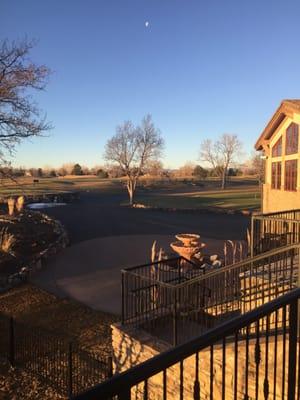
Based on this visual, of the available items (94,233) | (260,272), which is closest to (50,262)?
(94,233)

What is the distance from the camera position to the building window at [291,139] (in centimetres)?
1571

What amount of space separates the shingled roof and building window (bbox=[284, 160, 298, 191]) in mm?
2019

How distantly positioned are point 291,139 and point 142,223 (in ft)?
50.4

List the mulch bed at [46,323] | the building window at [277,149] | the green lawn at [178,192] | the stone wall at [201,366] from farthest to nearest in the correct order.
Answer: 1. the green lawn at [178,192]
2. the building window at [277,149]
3. the mulch bed at [46,323]
4. the stone wall at [201,366]

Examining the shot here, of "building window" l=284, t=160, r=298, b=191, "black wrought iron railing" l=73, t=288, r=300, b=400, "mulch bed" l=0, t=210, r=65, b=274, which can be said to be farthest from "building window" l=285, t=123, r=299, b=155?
"mulch bed" l=0, t=210, r=65, b=274

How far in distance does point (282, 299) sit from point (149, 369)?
4.11ft

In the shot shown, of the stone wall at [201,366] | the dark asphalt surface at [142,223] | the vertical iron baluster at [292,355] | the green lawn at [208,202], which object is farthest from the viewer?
the green lawn at [208,202]

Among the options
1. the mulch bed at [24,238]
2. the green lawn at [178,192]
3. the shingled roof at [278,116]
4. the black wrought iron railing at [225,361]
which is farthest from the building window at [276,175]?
the green lawn at [178,192]

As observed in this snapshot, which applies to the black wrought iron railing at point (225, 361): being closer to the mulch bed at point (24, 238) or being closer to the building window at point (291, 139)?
the building window at point (291, 139)

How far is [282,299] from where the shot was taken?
96.1 inches

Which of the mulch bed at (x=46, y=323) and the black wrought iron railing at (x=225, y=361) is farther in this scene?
the mulch bed at (x=46, y=323)

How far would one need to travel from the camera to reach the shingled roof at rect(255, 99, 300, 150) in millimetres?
14995

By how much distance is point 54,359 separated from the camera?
796cm

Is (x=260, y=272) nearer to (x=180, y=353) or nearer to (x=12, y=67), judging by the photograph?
(x=180, y=353)
